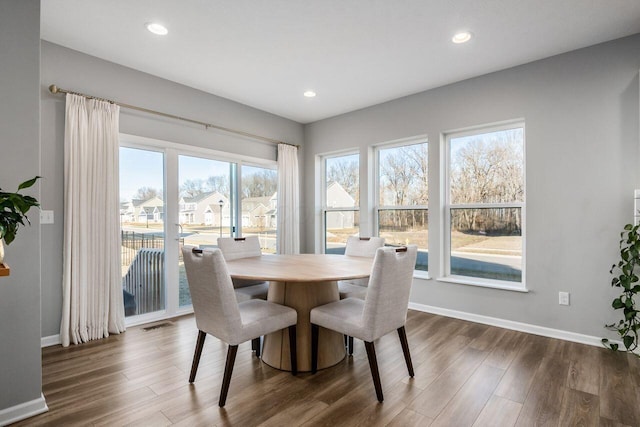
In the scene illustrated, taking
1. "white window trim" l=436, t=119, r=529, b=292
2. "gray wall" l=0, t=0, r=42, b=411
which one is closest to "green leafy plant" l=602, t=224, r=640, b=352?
"white window trim" l=436, t=119, r=529, b=292

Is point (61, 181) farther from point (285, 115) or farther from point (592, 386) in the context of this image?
point (592, 386)

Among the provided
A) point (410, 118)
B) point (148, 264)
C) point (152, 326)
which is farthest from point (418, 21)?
point (152, 326)

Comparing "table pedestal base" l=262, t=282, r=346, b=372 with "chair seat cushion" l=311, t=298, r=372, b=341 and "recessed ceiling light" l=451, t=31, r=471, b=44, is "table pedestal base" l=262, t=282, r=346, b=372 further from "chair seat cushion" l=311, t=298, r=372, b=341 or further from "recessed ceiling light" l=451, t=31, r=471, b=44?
"recessed ceiling light" l=451, t=31, r=471, b=44

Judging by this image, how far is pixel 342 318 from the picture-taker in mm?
2111

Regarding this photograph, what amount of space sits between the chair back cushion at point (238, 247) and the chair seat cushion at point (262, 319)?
84 cm

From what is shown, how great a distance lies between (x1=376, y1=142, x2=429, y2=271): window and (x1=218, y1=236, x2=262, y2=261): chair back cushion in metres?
1.85

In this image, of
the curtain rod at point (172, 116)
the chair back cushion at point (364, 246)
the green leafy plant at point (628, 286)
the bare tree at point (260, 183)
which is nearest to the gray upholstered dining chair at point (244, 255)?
the chair back cushion at point (364, 246)

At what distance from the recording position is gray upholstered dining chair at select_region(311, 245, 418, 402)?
1963 mm

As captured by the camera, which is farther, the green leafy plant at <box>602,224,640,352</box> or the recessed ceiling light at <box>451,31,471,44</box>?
the recessed ceiling light at <box>451,31,471,44</box>

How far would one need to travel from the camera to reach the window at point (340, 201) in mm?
4809

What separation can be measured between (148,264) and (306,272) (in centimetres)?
218

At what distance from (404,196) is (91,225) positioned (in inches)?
137

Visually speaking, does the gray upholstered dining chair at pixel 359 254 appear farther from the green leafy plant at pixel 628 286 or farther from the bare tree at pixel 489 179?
the green leafy plant at pixel 628 286

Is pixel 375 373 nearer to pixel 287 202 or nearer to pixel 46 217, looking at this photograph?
pixel 46 217
